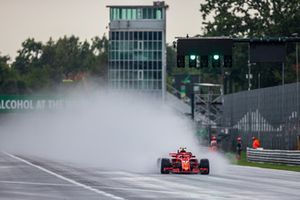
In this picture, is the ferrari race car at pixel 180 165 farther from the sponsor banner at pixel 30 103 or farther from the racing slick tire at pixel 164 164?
the sponsor banner at pixel 30 103

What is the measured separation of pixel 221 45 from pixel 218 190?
63.0 feet

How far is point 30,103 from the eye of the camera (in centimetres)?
11869

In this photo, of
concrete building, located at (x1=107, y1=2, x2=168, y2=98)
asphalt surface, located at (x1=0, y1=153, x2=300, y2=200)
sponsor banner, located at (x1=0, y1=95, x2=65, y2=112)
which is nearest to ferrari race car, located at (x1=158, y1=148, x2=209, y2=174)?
asphalt surface, located at (x1=0, y1=153, x2=300, y2=200)

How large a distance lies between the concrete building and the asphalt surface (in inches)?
4588

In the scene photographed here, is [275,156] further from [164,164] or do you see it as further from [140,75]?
[140,75]

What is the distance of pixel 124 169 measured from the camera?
46.6 m

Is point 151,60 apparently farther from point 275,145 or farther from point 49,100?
point 275,145

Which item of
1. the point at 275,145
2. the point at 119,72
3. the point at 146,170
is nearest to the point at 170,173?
the point at 146,170

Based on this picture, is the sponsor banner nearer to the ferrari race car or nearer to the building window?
the building window

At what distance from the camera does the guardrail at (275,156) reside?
52356 mm

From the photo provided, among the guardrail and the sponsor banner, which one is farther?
the sponsor banner

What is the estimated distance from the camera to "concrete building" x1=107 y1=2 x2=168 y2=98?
160625mm

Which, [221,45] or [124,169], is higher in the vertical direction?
[221,45]

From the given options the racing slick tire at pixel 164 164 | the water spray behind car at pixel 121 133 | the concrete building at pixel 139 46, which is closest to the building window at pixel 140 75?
the concrete building at pixel 139 46
